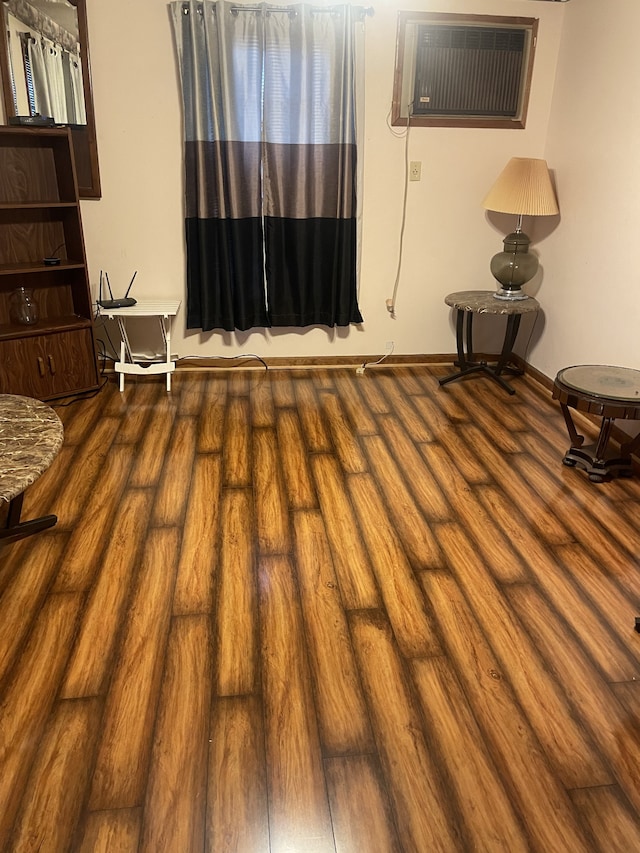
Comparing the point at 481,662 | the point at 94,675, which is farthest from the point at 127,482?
the point at 481,662

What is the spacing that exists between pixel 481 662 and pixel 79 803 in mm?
1131

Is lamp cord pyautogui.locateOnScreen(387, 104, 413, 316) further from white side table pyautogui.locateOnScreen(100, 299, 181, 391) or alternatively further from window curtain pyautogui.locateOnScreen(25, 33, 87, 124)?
window curtain pyautogui.locateOnScreen(25, 33, 87, 124)

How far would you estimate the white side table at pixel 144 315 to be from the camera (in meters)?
3.72

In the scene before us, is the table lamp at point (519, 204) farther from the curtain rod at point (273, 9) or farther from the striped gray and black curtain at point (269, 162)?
the curtain rod at point (273, 9)

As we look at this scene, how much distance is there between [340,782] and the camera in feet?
5.07

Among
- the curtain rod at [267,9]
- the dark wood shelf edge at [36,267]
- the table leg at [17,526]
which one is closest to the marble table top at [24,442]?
the table leg at [17,526]

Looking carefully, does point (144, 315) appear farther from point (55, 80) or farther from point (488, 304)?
point (488, 304)

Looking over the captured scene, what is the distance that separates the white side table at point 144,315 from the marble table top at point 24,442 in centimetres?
147

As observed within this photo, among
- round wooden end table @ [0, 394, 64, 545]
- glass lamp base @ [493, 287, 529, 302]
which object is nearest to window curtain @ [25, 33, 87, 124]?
round wooden end table @ [0, 394, 64, 545]

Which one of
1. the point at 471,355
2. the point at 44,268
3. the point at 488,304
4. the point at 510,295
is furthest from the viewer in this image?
the point at 471,355

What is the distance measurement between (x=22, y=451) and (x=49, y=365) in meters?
1.74

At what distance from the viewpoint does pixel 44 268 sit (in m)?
3.44

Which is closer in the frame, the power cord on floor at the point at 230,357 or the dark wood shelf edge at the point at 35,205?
the dark wood shelf edge at the point at 35,205

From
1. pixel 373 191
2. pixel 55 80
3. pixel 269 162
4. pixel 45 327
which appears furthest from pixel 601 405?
pixel 55 80
